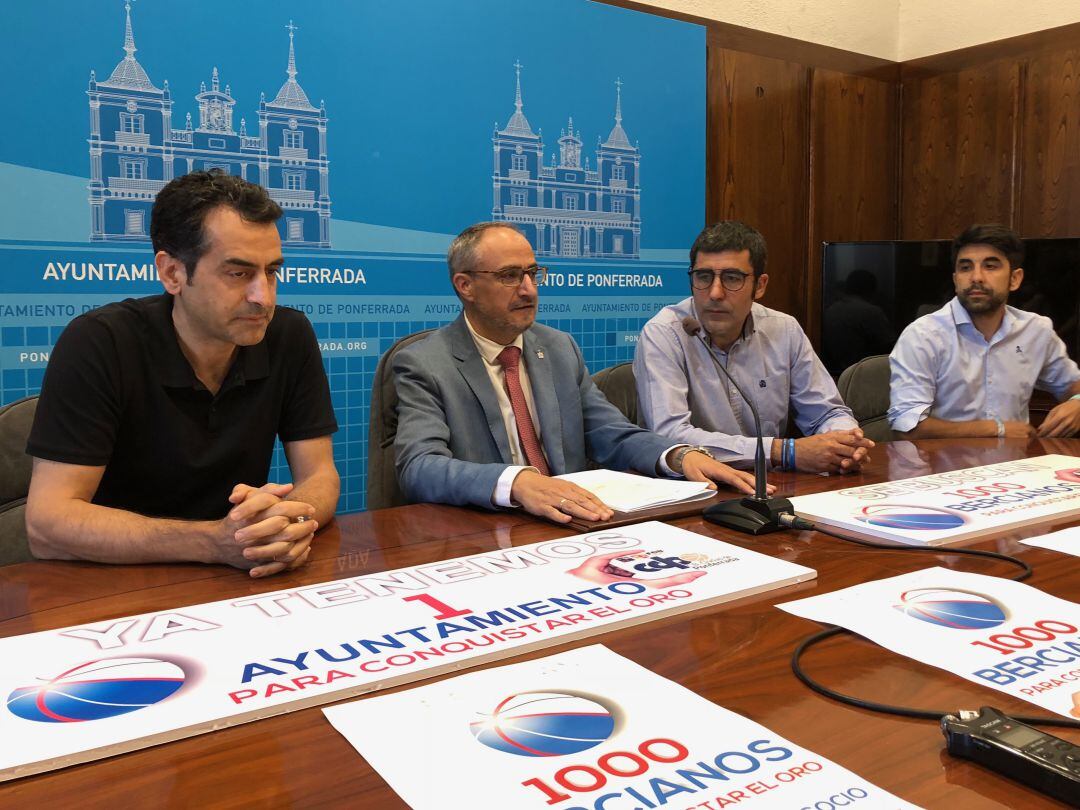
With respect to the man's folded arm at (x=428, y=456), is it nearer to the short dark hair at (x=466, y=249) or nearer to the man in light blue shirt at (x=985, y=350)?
the short dark hair at (x=466, y=249)

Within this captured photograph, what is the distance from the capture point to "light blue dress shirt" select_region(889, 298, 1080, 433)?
3.08 m

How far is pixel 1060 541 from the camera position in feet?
4.43

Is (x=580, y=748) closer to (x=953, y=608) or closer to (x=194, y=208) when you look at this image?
(x=953, y=608)

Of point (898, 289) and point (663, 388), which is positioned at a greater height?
point (898, 289)

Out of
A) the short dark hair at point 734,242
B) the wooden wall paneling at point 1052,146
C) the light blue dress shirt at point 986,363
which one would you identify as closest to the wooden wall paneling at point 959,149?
the wooden wall paneling at point 1052,146

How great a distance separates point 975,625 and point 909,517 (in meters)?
0.50

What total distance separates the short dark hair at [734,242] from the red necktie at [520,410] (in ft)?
2.29

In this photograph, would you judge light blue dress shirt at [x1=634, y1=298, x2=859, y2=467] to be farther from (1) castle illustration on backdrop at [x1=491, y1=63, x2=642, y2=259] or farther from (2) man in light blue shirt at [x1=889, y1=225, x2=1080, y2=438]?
(1) castle illustration on backdrop at [x1=491, y1=63, x2=642, y2=259]

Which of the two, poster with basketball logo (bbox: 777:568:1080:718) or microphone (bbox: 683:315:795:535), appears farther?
microphone (bbox: 683:315:795:535)

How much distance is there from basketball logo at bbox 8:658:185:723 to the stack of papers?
85 centimetres

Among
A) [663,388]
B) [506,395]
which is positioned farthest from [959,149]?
[506,395]

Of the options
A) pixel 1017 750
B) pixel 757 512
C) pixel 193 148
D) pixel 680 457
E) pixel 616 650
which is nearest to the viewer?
pixel 1017 750

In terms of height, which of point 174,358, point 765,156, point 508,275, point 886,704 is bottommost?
point 886,704

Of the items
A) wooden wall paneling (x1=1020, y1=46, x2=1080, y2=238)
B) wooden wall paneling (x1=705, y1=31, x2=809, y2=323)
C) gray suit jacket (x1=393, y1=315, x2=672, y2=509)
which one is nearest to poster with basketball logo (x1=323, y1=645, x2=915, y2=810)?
gray suit jacket (x1=393, y1=315, x2=672, y2=509)
